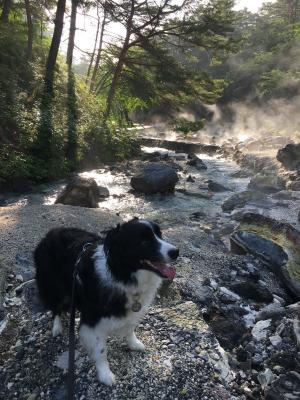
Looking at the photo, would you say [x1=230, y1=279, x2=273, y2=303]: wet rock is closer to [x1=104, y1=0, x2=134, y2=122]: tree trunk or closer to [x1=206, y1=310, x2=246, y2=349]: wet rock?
[x1=206, y1=310, x2=246, y2=349]: wet rock

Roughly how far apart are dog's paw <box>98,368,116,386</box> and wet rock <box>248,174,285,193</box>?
12.6 metres

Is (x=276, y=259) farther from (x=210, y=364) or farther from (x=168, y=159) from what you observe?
(x=168, y=159)

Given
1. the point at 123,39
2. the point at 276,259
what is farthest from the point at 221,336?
the point at 123,39

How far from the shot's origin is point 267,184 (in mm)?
15594

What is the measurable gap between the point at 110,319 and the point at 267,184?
1321cm

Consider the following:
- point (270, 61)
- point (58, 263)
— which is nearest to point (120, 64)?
point (58, 263)

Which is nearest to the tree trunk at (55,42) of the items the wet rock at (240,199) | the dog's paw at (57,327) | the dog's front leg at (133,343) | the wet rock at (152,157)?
the wet rock at (152,157)

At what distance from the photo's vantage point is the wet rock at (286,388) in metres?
3.82

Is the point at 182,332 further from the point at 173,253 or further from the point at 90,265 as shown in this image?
the point at 173,253

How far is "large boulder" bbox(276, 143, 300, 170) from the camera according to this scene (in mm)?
17156

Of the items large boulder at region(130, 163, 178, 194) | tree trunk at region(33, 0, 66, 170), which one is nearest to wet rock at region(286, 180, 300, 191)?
large boulder at region(130, 163, 178, 194)

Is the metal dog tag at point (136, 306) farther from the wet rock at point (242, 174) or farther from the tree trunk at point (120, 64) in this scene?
the tree trunk at point (120, 64)

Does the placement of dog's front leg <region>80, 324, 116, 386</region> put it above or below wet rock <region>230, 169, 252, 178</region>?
above

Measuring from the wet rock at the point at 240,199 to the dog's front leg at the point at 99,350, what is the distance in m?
9.21
